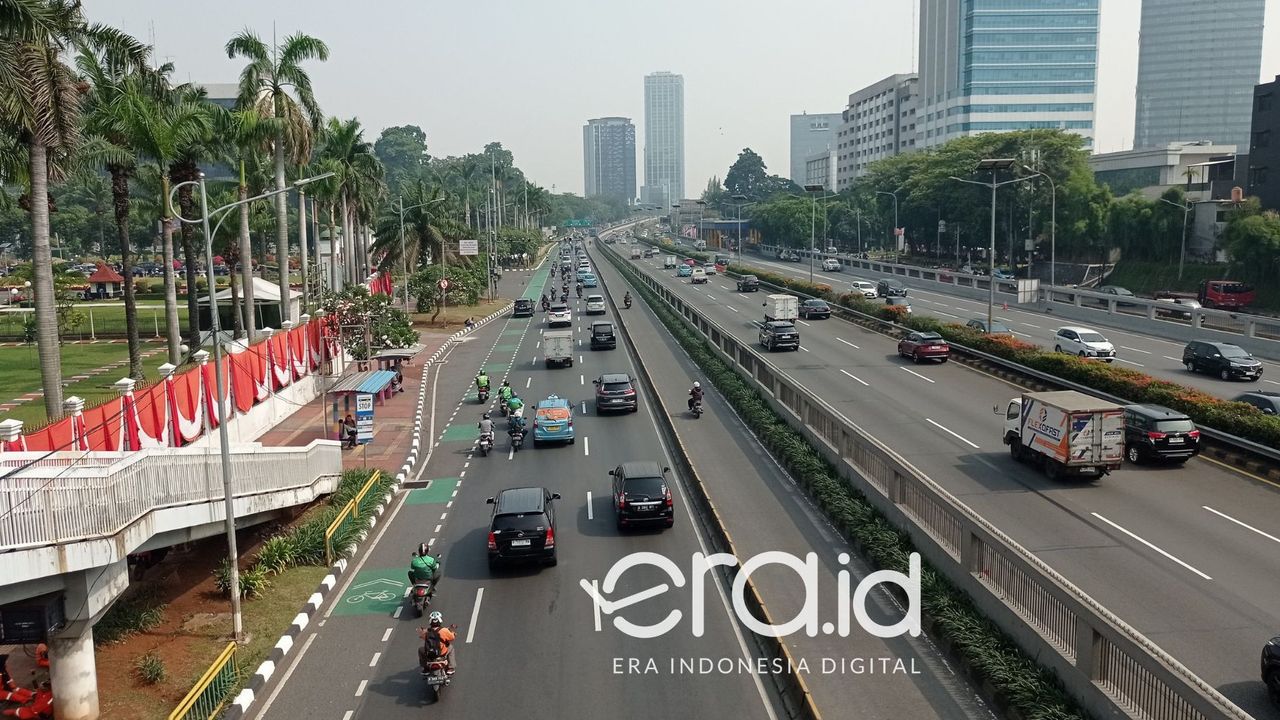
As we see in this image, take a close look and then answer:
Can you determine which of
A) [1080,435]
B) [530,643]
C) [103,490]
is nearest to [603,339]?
[1080,435]

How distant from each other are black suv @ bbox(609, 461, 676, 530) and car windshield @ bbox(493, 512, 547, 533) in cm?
289

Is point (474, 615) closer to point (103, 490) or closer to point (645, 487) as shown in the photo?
point (645, 487)

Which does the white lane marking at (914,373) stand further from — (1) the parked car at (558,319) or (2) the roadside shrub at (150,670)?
(2) the roadside shrub at (150,670)

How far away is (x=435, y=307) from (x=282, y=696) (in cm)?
6588

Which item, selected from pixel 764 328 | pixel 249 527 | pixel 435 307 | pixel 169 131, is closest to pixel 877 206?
pixel 435 307

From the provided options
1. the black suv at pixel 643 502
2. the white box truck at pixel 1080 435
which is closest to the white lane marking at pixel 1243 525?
the white box truck at pixel 1080 435

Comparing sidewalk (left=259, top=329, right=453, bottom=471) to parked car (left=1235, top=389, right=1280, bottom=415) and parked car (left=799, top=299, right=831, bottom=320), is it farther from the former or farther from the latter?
parked car (left=799, top=299, right=831, bottom=320)

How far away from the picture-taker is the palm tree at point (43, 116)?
76.7ft

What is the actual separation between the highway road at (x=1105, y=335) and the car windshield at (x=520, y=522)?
28935 millimetres

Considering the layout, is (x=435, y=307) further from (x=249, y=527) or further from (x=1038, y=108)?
(x=1038, y=108)

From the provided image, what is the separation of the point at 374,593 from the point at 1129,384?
2586cm

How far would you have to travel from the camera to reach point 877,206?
12938cm

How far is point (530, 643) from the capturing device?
60.5 ft

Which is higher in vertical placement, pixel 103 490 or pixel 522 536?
pixel 103 490
